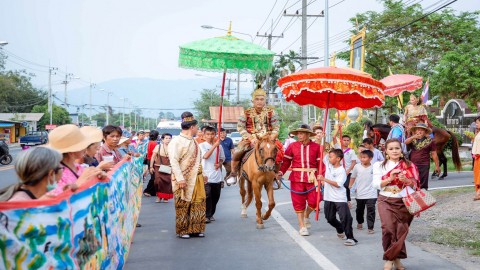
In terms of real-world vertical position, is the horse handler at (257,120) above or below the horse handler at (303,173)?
above

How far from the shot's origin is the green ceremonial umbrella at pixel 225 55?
10.7 m

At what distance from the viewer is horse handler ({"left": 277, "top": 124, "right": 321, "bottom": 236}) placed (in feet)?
30.7

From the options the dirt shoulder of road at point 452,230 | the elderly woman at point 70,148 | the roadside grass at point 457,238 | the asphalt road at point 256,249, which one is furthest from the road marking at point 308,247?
the elderly woman at point 70,148

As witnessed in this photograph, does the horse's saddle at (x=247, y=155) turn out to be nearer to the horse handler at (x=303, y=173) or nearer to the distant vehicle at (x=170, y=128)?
the horse handler at (x=303, y=173)

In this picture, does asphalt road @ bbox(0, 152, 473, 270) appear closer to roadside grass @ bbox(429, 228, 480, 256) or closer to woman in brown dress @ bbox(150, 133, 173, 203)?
roadside grass @ bbox(429, 228, 480, 256)

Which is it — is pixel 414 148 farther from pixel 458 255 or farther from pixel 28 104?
pixel 28 104

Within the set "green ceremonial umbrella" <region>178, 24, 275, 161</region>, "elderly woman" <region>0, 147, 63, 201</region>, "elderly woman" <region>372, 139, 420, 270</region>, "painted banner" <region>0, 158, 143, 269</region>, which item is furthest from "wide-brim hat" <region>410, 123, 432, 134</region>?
"elderly woman" <region>0, 147, 63, 201</region>

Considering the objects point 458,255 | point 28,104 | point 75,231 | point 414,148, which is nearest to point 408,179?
point 458,255

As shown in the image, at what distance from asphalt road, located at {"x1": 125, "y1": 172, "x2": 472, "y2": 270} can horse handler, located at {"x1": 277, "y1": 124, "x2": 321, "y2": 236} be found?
477 millimetres

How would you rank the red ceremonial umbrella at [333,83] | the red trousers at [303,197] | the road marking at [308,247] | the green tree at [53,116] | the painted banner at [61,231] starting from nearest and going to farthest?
the painted banner at [61,231] → the road marking at [308,247] → the red ceremonial umbrella at [333,83] → the red trousers at [303,197] → the green tree at [53,116]

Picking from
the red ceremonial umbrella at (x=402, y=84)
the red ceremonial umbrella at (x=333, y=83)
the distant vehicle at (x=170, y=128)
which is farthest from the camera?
the distant vehicle at (x=170, y=128)

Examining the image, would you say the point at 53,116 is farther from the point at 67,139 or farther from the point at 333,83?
the point at 67,139

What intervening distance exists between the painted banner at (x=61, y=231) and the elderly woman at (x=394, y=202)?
3282mm

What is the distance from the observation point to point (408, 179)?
673 centimetres
